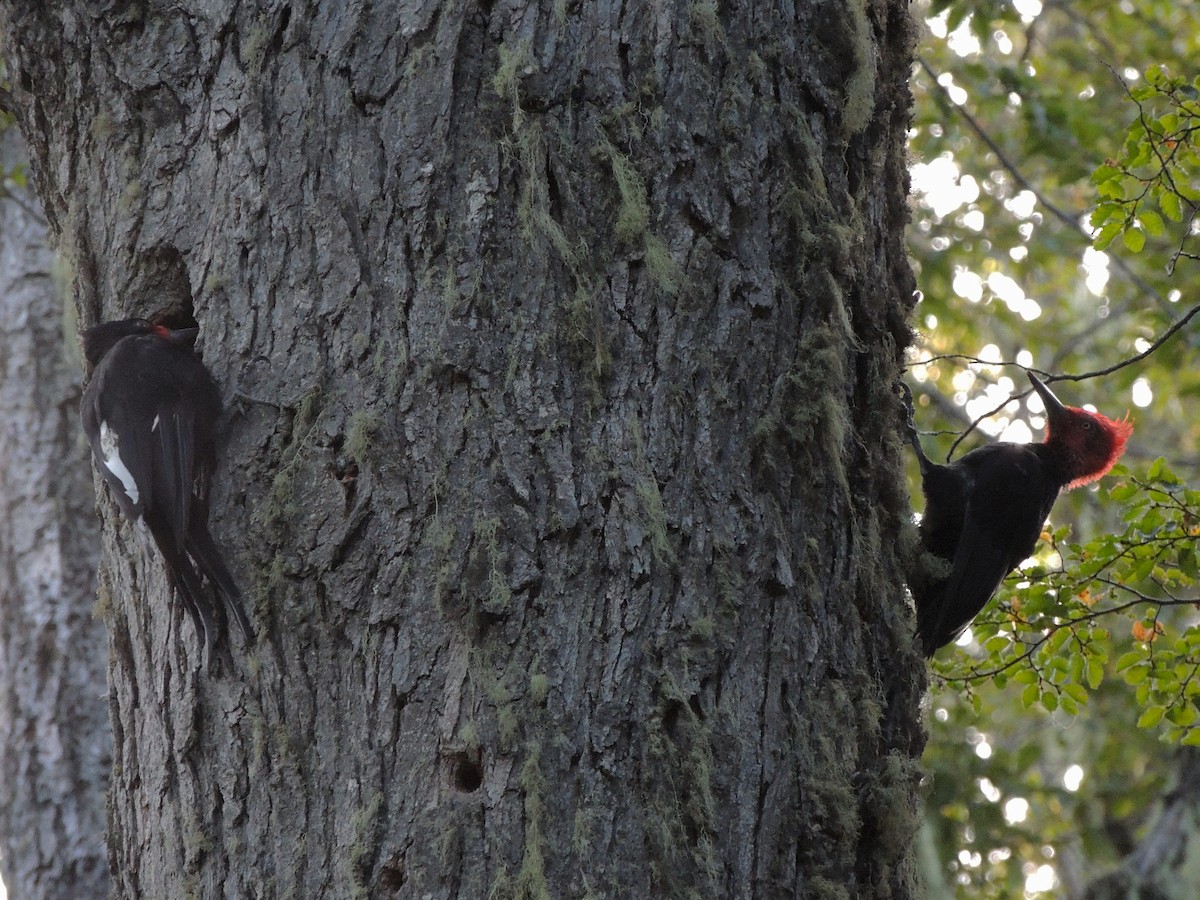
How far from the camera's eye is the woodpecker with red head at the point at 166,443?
7.15ft

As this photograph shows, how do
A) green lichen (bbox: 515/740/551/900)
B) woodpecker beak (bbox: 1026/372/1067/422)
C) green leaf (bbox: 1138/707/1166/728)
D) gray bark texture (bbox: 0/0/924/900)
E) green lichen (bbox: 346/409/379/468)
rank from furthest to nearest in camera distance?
woodpecker beak (bbox: 1026/372/1067/422) < green leaf (bbox: 1138/707/1166/728) < green lichen (bbox: 346/409/379/468) < gray bark texture (bbox: 0/0/924/900) < green lichen (bbox: 515/740/551/900)

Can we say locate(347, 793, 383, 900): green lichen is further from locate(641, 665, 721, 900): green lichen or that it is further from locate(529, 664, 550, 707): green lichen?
locate(641, 665, 721, 900): green lichen

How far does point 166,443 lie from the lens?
2533 millimetres

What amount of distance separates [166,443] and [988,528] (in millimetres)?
2539

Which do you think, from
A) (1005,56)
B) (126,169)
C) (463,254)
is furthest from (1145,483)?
(1005,56)

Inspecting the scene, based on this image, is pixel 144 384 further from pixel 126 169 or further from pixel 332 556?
pixel 332 556

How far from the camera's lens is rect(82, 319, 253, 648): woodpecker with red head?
2.18 metres

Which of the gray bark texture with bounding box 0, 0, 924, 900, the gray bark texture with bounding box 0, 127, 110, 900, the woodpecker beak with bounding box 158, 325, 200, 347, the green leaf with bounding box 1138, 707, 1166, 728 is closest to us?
the gray bark texture with bounding box 0, 0, 924, 900

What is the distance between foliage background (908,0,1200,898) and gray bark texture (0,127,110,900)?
2785mm

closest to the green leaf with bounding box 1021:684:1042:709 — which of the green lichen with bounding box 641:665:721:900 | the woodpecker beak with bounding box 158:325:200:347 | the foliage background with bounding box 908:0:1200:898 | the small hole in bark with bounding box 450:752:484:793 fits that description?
the foliage background with bounding box 908:0:1200:898

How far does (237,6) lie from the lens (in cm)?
237

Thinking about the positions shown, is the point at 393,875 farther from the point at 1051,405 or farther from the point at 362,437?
the point at 1051,405

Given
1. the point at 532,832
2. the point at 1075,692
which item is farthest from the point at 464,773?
the point at 1075,692

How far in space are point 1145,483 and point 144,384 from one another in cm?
258
